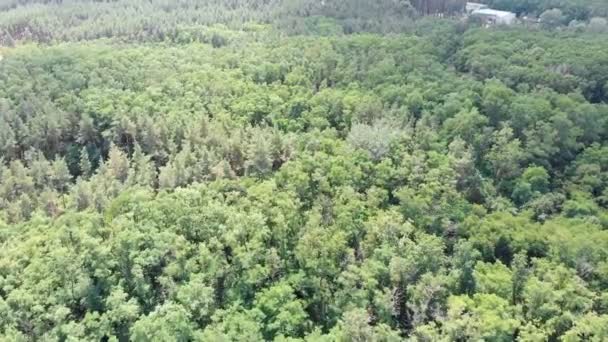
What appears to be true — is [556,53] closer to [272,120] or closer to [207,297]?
[272,120]

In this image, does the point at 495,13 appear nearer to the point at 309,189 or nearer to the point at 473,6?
the point at 473,6

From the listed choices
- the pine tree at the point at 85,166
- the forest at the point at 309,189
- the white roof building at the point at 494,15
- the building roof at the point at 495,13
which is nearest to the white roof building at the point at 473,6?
the building roof at the point at 495,13

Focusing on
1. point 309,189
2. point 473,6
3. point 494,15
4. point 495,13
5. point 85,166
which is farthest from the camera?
point 473,6

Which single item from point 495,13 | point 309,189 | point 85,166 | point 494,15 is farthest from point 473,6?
point 85,166

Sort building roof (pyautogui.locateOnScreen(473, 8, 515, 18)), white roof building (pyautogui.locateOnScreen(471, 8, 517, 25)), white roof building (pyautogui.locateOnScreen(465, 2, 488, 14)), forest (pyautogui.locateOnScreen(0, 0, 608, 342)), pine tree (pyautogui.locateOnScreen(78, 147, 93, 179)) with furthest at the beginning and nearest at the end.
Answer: white roof building (pyautogui.locateOnScreen(465, 2, 488, 14)) → building roof (pyautogui.locateOnScreen(473, 8, 515, 18)) → white roof building (pyautogui.locateOnScreen(471, 8, 517, 25)) → pine tree (pyautogui.locateOnScreen(78, 147, 93, 179)) → forest (pyautogui.locateOnScreen(0, 0, 608, 342))

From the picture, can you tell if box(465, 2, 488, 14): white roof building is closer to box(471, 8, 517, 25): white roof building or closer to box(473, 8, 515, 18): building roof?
box(473, 8, 515, 18): building roof

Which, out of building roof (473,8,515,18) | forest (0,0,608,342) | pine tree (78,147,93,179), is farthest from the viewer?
building roof (473,8,515,18)

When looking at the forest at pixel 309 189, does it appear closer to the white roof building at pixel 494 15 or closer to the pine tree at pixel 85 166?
the pine tree at pixel 85 166

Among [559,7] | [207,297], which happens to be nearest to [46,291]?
[207,297]

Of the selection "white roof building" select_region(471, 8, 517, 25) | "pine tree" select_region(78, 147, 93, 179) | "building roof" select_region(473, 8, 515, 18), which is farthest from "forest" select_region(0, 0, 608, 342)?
"building roof" select_region(473, 8, 515, 18)
